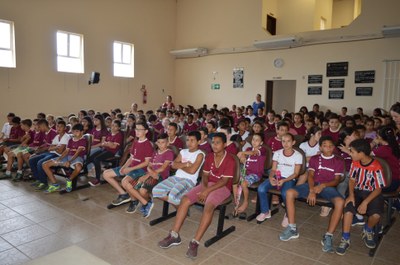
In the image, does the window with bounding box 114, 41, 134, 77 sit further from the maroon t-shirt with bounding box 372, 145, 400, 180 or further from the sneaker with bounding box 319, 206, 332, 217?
the maroon t-shirt with bounding box 372, 145, 400, 180

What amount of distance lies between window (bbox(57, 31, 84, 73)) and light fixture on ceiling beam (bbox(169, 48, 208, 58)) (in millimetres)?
4735

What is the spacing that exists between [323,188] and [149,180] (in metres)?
2.16

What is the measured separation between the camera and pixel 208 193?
3.38 meters

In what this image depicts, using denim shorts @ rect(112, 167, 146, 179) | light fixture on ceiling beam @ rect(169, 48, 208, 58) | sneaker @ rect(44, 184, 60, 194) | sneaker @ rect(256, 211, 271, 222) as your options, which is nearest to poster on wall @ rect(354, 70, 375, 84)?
light fixture on ceiling beam @ rect(169, 48, 208, 58)

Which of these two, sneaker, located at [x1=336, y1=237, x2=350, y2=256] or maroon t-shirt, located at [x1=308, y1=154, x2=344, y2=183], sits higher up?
maroon t-shirt, located at [x1=308, y1=154, x2=344, y2=183]

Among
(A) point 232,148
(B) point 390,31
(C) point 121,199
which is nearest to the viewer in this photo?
(C) point 121,199

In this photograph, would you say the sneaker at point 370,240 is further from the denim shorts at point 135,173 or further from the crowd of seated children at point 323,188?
the denim shorts at point 135,173

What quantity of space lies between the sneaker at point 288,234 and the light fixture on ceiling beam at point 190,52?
1165 cm

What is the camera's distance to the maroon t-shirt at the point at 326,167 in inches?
142

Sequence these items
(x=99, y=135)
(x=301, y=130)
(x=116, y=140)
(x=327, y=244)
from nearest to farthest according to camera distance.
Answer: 1. (x=327, y=244)
2. (x=116, y=140)
3. (x=99, y=135)
4. (x=301, y=130)

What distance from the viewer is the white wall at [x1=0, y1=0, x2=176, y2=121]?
9.89 metres

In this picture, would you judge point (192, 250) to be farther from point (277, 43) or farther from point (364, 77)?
point (277, 43)

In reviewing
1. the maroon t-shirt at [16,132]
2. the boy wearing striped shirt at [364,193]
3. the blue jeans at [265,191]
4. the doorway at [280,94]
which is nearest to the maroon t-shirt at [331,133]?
the blue jeans at [265,191]

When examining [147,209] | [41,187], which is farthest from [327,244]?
[41,187]
